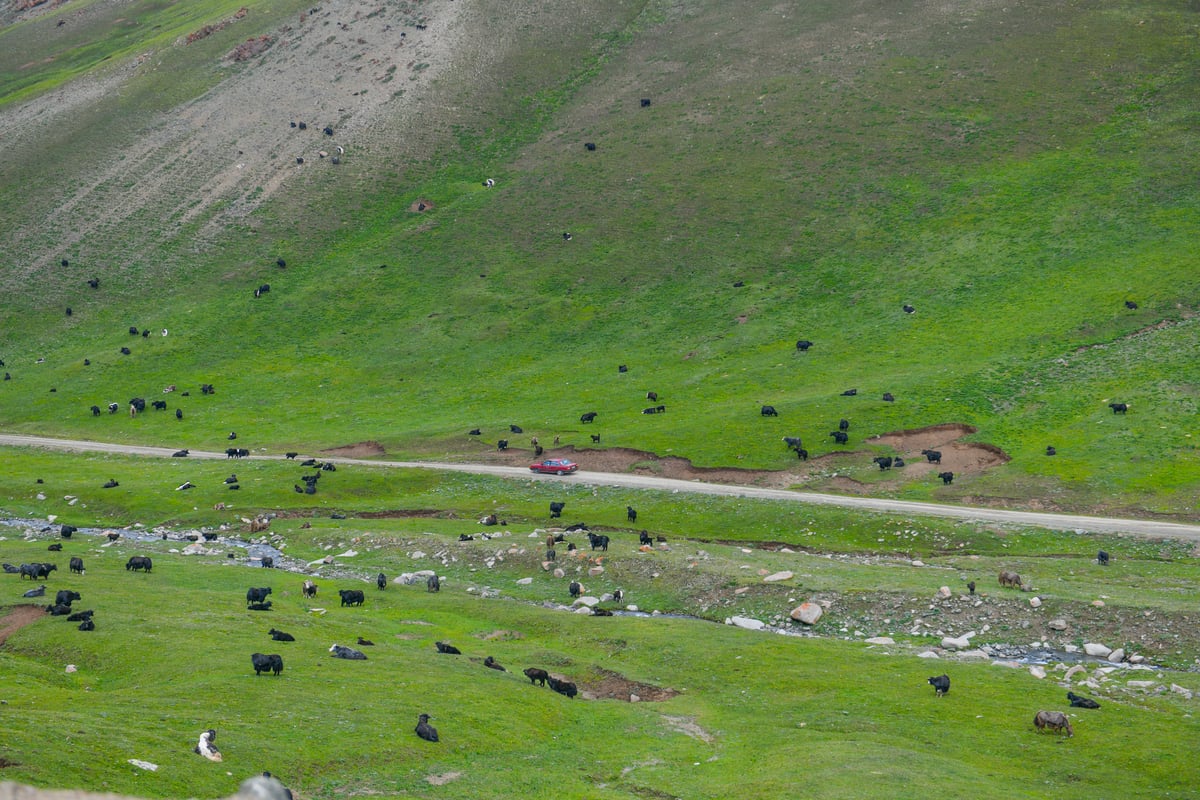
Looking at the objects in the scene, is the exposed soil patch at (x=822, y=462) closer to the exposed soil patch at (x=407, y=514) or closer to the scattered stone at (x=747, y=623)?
the exposed soil patch at (x=407, y=514)

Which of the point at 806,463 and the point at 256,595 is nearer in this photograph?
the point at 256,595

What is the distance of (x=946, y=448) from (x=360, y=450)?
43979 millimetres

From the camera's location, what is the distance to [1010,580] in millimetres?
50156

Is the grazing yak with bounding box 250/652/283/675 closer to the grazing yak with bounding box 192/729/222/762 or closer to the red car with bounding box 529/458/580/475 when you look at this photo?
the grazing yak with bounding box 192/729/222/762

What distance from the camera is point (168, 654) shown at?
3909 centimetres

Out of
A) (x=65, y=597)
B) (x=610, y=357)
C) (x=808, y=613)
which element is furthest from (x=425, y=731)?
(x=610, y=357)

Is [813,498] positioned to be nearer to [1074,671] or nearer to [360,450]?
[1074,671]

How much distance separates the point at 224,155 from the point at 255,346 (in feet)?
128

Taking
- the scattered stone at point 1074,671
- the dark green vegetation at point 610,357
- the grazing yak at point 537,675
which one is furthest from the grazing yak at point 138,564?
the scattered stone at point 1074,671

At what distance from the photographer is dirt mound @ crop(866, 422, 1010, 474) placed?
71188 millimetres

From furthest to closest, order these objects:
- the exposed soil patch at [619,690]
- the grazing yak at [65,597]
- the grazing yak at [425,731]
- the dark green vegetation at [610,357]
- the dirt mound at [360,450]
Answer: the dirt mound at [360,450] < the grazing yak at [65,597] < the exposed soil patch at [619,690] < the dark green vegetation at [610,357] < the grazing yak at [425,731]

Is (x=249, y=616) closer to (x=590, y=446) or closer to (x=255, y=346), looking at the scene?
(x=590, y=446)

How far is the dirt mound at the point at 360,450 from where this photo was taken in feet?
283

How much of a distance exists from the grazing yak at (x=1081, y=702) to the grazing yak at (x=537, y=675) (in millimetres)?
18087
